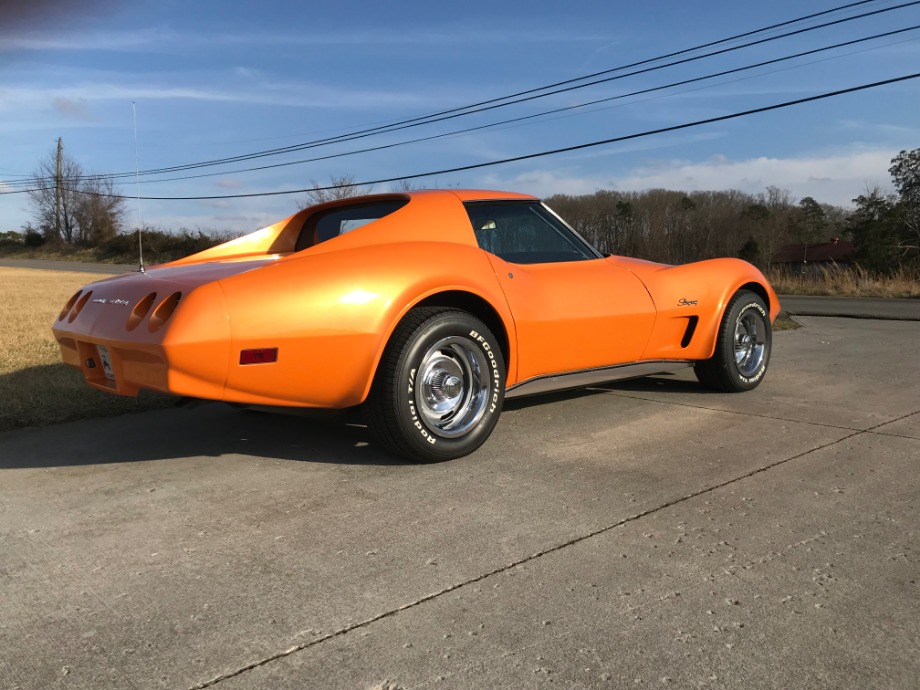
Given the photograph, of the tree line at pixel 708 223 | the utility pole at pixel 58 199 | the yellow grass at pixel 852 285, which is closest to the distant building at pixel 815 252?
the tree line at pixel 708 223

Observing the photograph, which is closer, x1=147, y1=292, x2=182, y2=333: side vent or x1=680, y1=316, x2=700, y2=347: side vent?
x1=147, y1=292, x2=182, y2=333: side vent

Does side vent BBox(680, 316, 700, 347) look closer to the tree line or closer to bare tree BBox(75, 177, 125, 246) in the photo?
the tree line

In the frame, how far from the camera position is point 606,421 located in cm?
425

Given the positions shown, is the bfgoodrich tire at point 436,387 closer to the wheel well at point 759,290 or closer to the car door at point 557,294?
the car door at point 557,294

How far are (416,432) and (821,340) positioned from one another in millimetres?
6488

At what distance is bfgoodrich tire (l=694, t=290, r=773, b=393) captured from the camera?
488 cm

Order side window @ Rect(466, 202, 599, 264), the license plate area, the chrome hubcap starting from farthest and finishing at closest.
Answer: side window @ Rect(466, 202, 599, 264) → the chrome hubcap → the license plate area

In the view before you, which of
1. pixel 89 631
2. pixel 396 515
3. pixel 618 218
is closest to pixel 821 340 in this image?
pixel 396 515

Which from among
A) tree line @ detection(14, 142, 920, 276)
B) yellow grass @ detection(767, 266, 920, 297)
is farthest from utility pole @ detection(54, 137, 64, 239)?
yellow grass @ detection(767, 266, 920, 297)

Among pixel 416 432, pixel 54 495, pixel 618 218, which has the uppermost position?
pixel 618 218

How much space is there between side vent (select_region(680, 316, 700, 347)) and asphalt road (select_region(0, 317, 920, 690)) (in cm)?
69

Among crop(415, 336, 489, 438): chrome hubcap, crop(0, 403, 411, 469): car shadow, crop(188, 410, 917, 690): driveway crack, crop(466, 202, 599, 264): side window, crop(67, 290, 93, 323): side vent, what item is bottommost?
crop(0, 403, 411, 469): car shadow

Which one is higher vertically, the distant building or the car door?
the distant building

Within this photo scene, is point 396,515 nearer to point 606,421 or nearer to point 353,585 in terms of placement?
point 353,585
